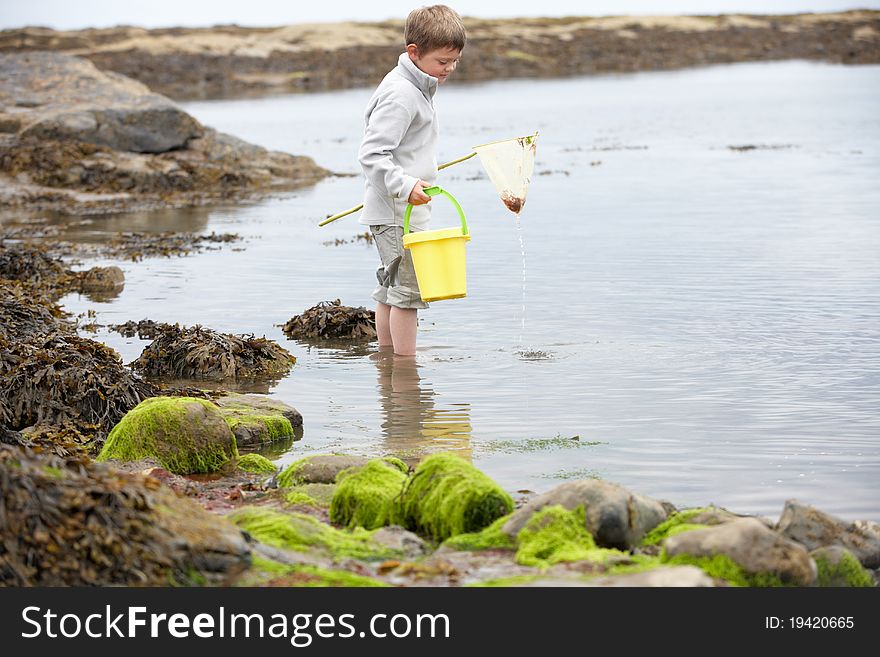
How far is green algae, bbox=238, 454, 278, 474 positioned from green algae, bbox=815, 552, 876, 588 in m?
2.62

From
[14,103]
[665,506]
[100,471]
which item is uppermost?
[14,103]

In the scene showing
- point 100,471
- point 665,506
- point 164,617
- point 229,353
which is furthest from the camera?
point 229,353

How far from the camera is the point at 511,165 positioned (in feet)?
24.2

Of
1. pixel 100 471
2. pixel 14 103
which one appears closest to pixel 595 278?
pixel 100 471

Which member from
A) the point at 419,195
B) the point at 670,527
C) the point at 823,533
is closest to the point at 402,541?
the point at 670,527

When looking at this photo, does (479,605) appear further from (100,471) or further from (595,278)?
(595,278)

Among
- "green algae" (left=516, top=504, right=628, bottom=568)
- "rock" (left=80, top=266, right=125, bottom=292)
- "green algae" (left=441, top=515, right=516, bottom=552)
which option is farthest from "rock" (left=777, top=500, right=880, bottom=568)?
"rock" (left=80, top=266, right=125, bottom=292)

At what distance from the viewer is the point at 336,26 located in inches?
2852

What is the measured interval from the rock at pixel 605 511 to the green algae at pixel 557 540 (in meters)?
0.04

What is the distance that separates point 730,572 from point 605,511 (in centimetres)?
59

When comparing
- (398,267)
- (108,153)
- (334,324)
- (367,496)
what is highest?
(108,153)

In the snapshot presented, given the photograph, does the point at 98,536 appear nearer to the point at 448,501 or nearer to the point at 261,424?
the point at 448,501

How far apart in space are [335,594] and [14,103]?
18140 mm

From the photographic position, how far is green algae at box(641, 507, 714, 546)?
4.40m
